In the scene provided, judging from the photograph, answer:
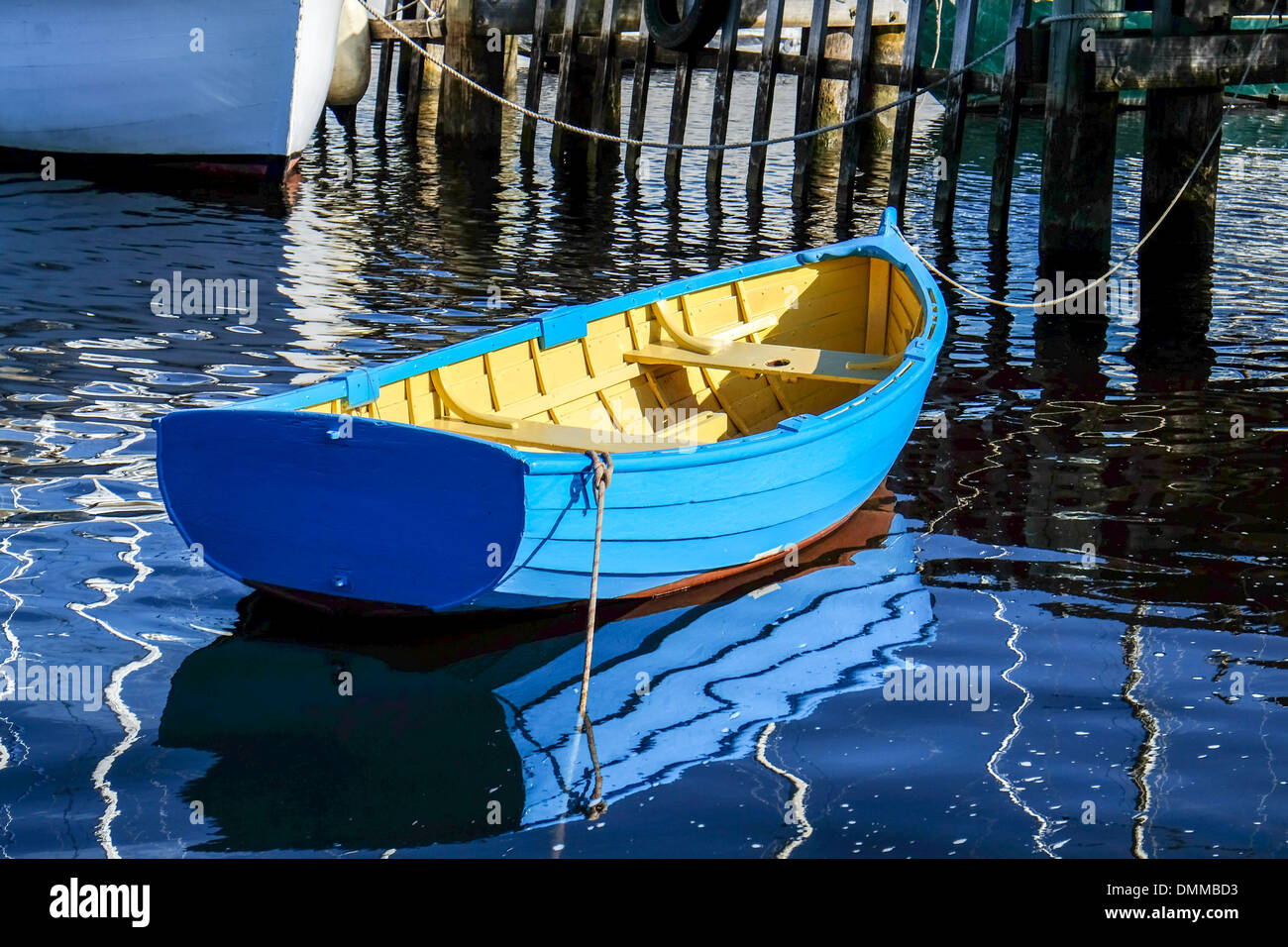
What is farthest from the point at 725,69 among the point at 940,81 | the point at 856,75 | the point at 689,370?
the point at 689,370

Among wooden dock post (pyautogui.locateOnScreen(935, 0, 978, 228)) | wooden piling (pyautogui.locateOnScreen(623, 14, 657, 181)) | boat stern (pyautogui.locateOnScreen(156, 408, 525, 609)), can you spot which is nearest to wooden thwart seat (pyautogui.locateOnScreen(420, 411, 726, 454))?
boat stern (pyautogui.locateOnScreen(156, 408, 525, 609))

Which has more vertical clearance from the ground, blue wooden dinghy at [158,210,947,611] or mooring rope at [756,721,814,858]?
blue wooden dinghy at [158,210,947,611]

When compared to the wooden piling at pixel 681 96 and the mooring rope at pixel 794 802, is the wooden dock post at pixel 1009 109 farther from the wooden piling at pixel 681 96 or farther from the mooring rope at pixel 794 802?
the mooring rope at pixel 794 802

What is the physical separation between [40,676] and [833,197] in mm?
15485

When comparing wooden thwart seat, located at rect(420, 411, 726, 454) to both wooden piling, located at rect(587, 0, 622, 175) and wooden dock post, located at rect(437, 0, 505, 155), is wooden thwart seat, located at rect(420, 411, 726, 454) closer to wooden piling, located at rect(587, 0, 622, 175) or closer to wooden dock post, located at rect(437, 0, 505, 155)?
wooden piling, located at rect(587, 0, 622, 175)

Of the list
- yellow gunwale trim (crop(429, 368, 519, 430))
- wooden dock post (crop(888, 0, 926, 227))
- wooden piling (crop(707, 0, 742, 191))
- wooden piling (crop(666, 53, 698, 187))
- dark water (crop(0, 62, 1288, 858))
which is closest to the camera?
dark water (crop(0, 62, 1288, 858))

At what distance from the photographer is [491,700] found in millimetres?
5672

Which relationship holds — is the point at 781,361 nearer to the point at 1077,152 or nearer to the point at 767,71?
the point at 1077,152

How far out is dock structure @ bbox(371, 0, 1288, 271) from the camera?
1234 cm

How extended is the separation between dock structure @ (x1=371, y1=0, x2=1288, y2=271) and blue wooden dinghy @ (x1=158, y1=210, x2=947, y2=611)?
15.7 ft

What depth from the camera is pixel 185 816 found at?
468 centimetres

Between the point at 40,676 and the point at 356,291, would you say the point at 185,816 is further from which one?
the point at 356,291

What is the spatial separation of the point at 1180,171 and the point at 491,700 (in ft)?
36.8
